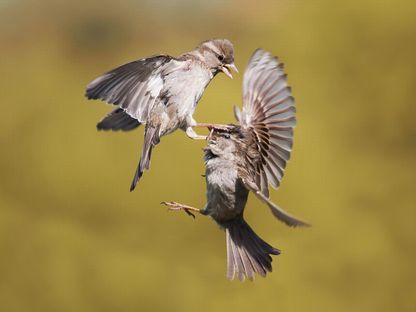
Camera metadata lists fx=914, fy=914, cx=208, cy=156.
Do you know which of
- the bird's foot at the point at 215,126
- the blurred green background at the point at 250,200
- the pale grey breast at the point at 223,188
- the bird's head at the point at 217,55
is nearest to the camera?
the bird's foot at the point at 215,126

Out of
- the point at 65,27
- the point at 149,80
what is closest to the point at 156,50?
the point at 65,27

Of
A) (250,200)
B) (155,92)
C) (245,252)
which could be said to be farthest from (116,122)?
(250,200)

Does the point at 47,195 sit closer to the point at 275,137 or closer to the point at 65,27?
the point at 65,27

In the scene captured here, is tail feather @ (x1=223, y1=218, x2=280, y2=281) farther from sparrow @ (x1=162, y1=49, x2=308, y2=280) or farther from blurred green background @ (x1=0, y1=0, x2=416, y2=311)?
blurred green background @ (x1=0, y1=0, x2=416, y2=311)

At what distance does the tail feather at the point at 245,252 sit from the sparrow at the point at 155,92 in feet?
0.74

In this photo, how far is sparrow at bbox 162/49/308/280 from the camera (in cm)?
149

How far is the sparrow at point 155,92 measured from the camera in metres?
1.48

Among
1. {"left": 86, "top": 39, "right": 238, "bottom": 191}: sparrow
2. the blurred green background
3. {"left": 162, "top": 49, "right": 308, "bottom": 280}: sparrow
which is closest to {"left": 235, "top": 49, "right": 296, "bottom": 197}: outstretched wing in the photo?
{"left": 162, "top": 49, "right": 308, "bottom": 280}: sparrow

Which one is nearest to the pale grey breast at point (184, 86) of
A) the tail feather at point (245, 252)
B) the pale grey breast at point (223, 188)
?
the pale grey breast at point (223, 188)

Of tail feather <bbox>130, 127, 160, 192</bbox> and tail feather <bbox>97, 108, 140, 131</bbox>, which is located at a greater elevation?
tail feather <bbox>97, 108, 140, 131</bbox>

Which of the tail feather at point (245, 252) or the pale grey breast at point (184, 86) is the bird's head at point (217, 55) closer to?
the pale grey breast at point (184, 86)

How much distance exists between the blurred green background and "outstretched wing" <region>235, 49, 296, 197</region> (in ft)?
4.18

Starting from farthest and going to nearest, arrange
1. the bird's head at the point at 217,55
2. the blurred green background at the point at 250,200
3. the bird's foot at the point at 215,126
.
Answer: the blurred green background at the point at 250,200, the bird's head at the point at 217,55, the bird's foot at the point at 215,126

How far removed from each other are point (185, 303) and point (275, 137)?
1.54m
